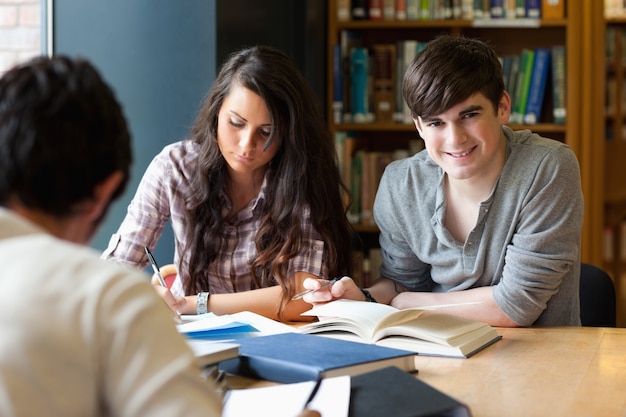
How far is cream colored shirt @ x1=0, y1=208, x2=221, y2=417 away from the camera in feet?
2.21

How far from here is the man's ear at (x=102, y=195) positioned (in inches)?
32.4

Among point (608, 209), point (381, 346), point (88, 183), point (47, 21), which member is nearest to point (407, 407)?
point (381, 346)

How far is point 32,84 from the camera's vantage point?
2.70 feet

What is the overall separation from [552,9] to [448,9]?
46 centimetres

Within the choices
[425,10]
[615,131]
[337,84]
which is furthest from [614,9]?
[337,84]

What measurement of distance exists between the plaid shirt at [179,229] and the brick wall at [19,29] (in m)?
1.06

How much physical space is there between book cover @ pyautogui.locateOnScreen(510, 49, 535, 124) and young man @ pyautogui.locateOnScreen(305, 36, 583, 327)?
6.05 ft

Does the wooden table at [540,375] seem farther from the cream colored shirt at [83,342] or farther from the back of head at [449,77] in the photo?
the cream colored shirt at [83,342]

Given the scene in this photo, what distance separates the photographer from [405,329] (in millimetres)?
1651

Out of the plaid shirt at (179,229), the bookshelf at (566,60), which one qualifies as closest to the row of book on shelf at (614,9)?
the bookshelf at (566,60)

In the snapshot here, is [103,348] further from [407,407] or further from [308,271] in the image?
[308,271]

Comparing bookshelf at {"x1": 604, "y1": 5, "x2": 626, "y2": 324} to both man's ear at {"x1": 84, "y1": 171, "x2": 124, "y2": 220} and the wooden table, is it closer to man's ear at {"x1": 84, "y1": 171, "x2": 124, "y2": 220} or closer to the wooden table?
the wooden table

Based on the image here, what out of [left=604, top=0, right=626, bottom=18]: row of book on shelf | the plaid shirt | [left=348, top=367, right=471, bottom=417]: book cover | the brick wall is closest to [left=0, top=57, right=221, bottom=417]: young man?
[left=348, top=367, right=471, bottom=417]: book cover

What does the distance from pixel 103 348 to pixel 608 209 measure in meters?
4.23
